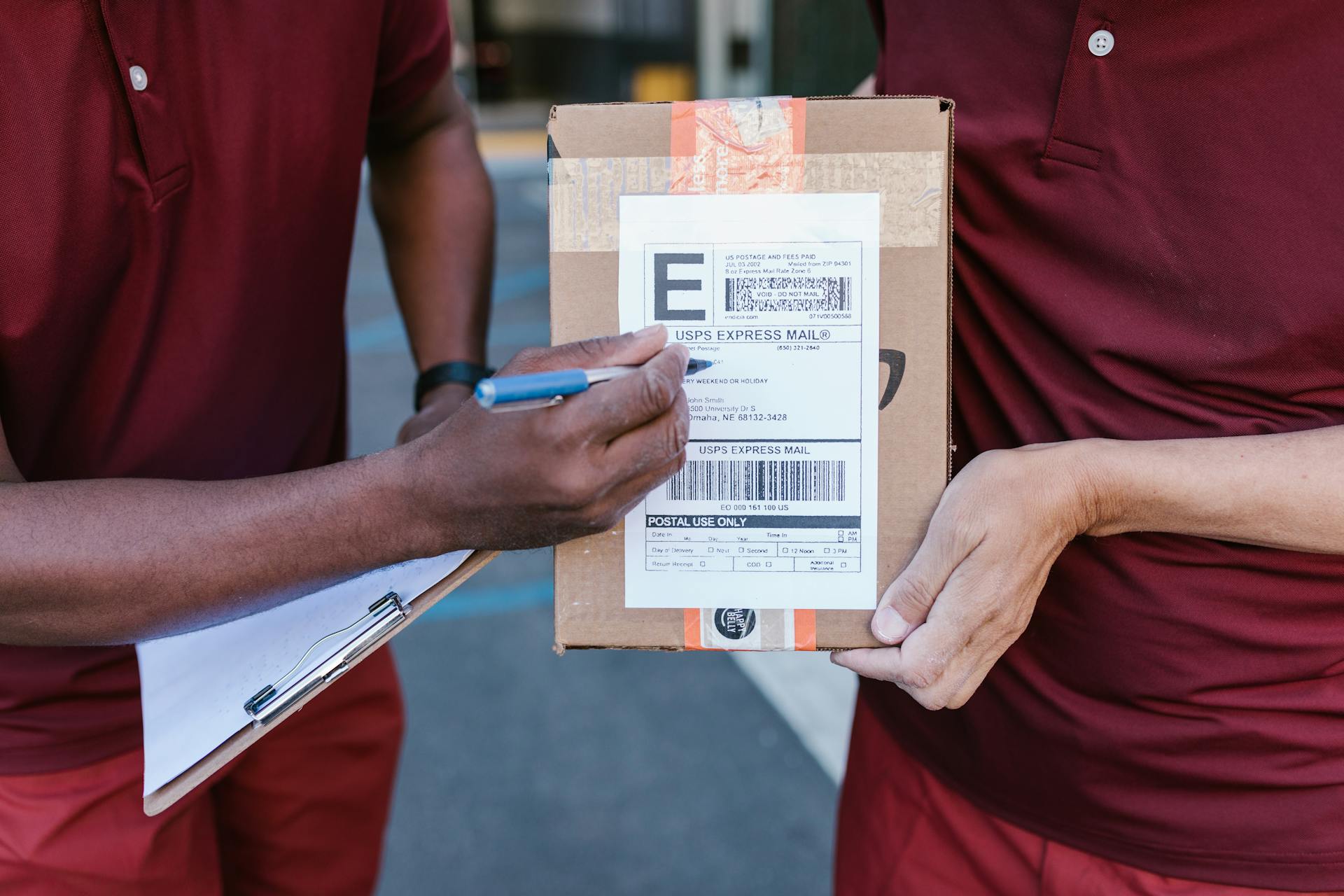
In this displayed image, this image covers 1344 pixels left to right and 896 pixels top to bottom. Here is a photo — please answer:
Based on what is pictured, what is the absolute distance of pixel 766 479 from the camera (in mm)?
866

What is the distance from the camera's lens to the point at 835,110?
854 mm

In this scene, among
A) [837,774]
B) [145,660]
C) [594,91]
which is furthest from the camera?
[594,91]

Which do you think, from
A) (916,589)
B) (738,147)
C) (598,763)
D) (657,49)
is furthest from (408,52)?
(657,49)

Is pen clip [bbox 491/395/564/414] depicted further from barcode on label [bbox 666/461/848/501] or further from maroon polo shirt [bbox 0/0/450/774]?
maroon polo shirt [bbox 0/0/450/774]

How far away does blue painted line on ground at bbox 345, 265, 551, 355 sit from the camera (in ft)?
18.8

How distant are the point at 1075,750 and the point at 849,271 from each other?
512 millimetres

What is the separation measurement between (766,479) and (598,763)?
1.76 m

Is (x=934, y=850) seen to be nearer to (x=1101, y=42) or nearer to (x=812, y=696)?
(x=1101, y=42)

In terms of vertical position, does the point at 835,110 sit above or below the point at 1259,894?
above

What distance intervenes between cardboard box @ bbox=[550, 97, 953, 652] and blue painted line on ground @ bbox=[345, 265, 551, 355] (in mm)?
4443

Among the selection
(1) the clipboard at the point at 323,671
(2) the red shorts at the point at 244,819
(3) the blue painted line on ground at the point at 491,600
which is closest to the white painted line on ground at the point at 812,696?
(3) the blue painted line on ground at the point at 491,600

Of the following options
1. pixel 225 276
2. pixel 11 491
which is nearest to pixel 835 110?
pixel 225 276

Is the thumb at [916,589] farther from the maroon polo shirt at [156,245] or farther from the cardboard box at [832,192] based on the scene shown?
the maroon polo shirt at [156,245]

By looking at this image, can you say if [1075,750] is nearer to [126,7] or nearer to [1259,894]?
[1259,894]
